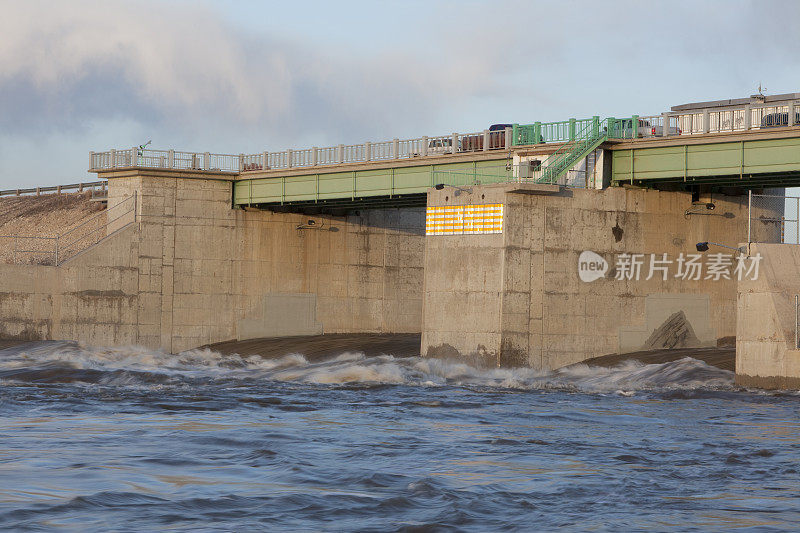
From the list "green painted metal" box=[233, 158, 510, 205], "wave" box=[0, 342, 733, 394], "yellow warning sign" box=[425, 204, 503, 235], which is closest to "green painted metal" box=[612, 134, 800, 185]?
"green painted metal" box=[233, 158, 510, 205]

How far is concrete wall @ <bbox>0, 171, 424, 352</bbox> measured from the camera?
61.5 metres

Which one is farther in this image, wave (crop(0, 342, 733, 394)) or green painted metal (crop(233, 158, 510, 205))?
green painted metal (crop(233, 158, 510, 205))

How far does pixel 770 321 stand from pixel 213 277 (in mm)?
36246

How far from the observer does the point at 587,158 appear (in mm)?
50625

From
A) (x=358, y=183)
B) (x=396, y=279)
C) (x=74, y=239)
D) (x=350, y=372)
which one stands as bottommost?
(x=350, y=372)

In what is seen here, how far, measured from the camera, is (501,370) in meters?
47.1

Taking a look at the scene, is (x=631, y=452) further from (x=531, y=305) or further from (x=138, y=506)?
(x=531, y=305)

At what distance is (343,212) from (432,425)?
131ft

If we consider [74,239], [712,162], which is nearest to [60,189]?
[74,239]

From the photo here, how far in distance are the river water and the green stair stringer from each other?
923 cm

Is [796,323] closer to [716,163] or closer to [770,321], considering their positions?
[770,321]

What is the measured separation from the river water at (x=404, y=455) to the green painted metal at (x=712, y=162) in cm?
815

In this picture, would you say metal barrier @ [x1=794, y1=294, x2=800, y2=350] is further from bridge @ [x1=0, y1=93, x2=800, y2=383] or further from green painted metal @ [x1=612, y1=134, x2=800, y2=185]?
green painted metal @ [x1=612, y1=134, x2=800, y2=185]

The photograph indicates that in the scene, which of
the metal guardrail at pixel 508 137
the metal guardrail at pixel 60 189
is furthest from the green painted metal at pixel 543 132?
the metal guardrail at pixel 60 189
